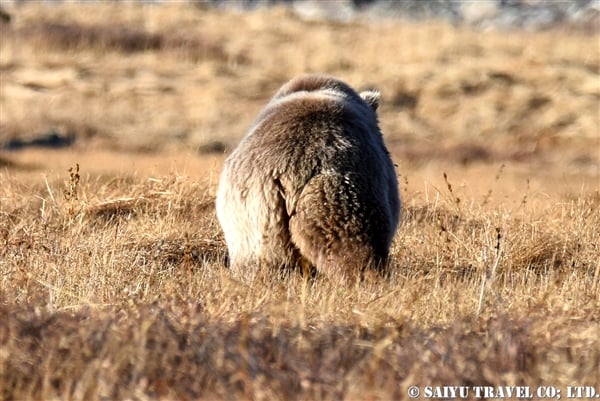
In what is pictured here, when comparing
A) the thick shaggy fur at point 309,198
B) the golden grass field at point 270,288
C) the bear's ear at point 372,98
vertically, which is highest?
the bear's ear at point 372,98

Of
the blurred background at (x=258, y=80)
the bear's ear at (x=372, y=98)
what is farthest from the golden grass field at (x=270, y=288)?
the bear's ear at (x=372, y=98)

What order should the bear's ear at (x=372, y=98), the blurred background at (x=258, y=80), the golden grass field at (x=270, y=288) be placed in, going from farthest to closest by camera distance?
the blurred background at (x=258, y=80) < the bear's ear at (x=372, y=98) < the golden grass field at (x=270, y=288)

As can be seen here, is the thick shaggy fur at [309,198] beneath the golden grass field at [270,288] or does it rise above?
above

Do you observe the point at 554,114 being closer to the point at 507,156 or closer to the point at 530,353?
the point at 507,156

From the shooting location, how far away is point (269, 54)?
90.9ft

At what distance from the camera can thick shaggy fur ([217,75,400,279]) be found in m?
6.06

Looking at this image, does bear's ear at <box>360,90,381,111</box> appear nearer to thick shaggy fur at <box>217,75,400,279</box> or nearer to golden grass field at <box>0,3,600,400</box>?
golden grass field at <box>0,3,600,400</box>

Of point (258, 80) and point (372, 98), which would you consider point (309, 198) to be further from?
point (258, 80)

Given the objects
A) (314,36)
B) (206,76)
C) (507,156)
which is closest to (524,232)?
(507,156)

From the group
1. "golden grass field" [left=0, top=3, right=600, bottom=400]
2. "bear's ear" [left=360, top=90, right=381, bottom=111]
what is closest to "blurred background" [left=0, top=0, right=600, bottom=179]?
"golden grass field" [left=0, top=3, right=600, bottom=400]

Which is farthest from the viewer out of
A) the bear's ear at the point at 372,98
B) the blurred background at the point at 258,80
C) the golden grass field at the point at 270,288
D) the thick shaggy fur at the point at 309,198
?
the blurred background at the point at 258,80

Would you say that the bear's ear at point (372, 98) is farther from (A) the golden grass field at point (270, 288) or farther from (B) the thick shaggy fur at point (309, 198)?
(B) the thick shaggy fur at point (309, 198)

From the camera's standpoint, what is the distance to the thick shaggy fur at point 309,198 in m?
6.06

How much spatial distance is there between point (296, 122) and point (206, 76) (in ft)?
60.7
